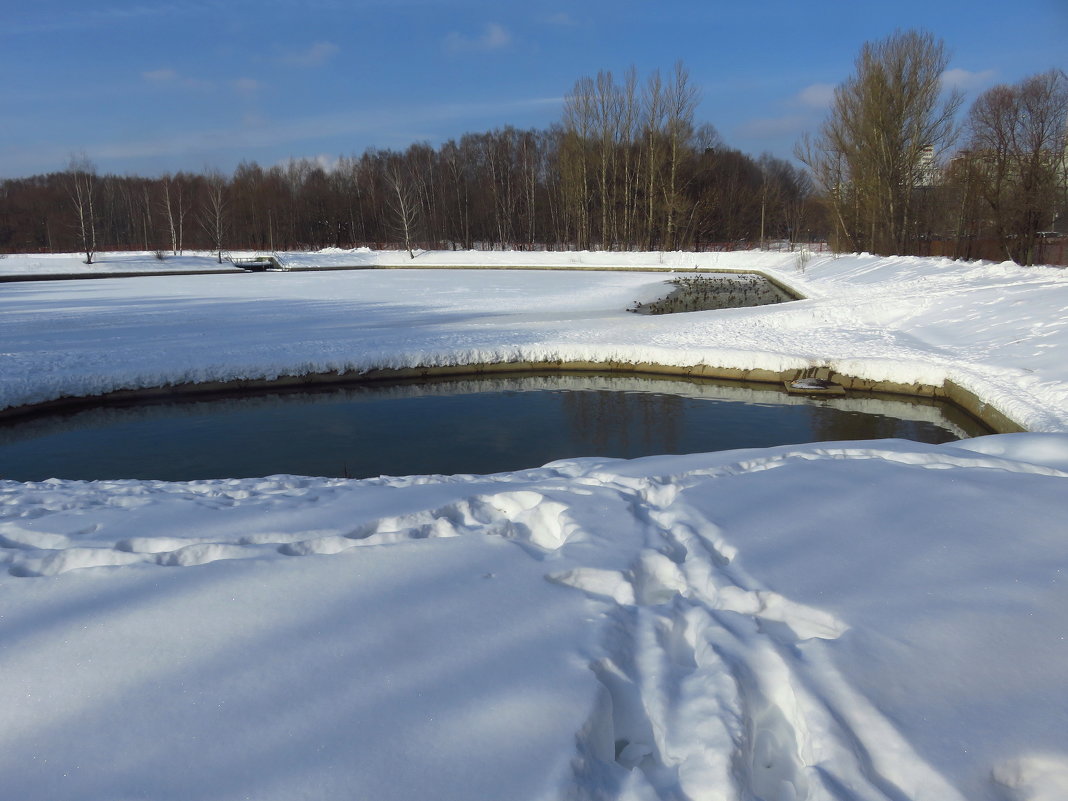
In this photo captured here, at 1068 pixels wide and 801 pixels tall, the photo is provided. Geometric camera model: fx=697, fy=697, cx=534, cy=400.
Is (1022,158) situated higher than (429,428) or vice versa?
(1022,158)

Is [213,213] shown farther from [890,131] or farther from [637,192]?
[890,131]

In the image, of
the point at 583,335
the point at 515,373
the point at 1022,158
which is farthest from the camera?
the point at 1022,158

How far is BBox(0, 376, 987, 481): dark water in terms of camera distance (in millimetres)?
9211

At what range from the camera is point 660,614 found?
10.8 feet

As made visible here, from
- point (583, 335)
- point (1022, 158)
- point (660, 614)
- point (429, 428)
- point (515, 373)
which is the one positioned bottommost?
point (429, 428)

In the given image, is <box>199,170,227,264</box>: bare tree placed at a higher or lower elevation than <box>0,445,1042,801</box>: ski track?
higher

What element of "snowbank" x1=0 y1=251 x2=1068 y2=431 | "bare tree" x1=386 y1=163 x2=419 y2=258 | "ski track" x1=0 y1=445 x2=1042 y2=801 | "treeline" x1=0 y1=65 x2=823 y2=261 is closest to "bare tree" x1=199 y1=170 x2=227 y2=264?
"treeline" x1=0 y1=65 x2=823 y2=261

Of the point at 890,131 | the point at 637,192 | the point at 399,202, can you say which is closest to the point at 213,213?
the point at 399,202

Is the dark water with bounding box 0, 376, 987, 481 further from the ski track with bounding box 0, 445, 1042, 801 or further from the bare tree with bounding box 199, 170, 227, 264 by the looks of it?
the bare tree with bounding box 199, 170, 227, 264

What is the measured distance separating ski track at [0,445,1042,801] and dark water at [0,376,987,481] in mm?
3451

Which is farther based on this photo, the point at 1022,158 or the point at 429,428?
the point at 1022,158

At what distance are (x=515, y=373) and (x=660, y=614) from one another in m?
12.2

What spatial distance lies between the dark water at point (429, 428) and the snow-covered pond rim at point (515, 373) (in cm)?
33

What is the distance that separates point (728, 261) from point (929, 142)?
12.6 m
